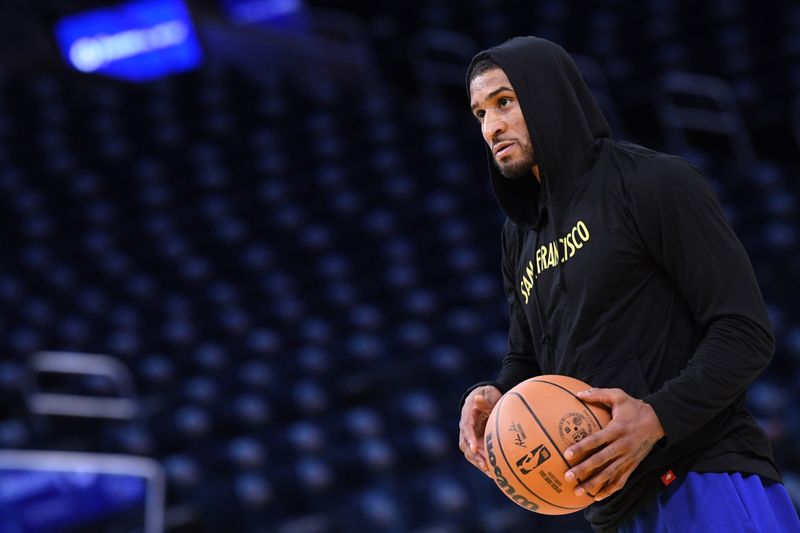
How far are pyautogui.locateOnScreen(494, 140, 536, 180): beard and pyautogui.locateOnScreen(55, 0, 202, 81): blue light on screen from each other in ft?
25.3

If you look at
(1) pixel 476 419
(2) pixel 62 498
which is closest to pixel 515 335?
(1) pixel 476 419

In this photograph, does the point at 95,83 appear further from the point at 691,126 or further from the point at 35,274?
the point at 691,126

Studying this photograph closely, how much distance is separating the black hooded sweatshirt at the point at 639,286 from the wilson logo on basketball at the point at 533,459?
0.15 m

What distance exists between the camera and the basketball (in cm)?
153

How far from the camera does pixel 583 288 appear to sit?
5.38ft

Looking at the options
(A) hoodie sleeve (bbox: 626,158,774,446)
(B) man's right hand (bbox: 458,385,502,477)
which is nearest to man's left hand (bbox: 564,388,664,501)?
(A) hoodie sleeve (bbox: 626,158,774,446)

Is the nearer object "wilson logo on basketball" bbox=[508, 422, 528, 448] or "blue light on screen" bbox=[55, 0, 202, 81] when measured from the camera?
"wilson logo on basketball" bbox=[508, 422, 528, 448]

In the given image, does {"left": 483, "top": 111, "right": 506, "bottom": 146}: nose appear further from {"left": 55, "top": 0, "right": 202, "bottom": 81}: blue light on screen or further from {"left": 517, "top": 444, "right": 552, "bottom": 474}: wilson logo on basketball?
{"left": 55, "top": 0, "right": 202, "bottom": 81}: blue light on screen

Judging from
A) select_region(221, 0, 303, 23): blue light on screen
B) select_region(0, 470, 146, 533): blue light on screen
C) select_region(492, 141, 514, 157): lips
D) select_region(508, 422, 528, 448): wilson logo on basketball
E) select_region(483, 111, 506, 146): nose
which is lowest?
select_region(0, 470, 146, 533): blue light on screen

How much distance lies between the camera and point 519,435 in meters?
1.58

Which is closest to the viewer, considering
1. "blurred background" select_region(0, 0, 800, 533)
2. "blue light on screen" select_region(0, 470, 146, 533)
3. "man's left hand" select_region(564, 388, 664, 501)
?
"man's left hand" select_region(564, 388, 664, 501)

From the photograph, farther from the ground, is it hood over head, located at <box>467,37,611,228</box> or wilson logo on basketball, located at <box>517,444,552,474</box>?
hood over head, located at <box>467,37,611,228</box>

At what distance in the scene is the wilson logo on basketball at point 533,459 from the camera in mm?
1548

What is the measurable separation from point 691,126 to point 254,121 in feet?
10.7
